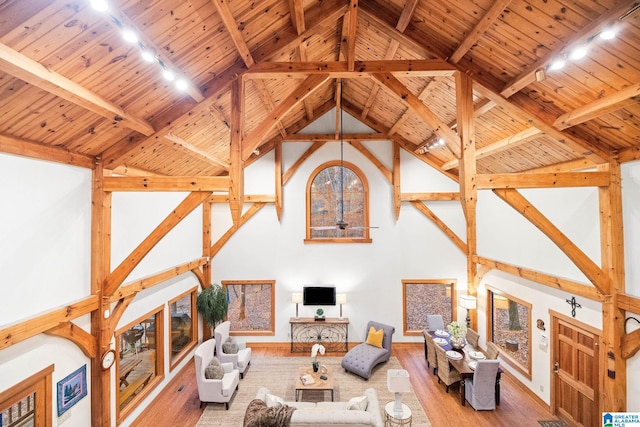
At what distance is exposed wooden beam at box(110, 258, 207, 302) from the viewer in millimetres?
4750

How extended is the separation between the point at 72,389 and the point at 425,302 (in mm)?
7744

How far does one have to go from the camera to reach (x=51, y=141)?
3.64m

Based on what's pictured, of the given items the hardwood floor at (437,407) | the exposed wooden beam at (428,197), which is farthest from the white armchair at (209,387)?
the exposed wooden beam at (428,197)

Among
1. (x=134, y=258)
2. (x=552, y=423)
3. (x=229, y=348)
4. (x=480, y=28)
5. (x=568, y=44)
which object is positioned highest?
(x=480, y=28)

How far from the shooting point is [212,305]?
25.6 ft

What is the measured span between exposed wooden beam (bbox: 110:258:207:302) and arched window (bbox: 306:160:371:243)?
3.14m

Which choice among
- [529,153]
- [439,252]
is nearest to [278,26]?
[529,153]

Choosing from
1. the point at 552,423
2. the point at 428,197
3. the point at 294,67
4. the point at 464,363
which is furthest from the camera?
the point at 428,197

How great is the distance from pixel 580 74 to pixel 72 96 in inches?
201

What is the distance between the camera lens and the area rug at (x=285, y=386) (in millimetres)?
5449

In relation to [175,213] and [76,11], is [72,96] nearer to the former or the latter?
[76,11]

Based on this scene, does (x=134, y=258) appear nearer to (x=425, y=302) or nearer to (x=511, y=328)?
(x=425, y=302)

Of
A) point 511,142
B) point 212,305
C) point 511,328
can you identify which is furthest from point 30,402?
point 511,328

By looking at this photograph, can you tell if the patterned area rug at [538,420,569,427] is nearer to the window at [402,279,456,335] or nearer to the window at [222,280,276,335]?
the window at [402,279,456,335]
